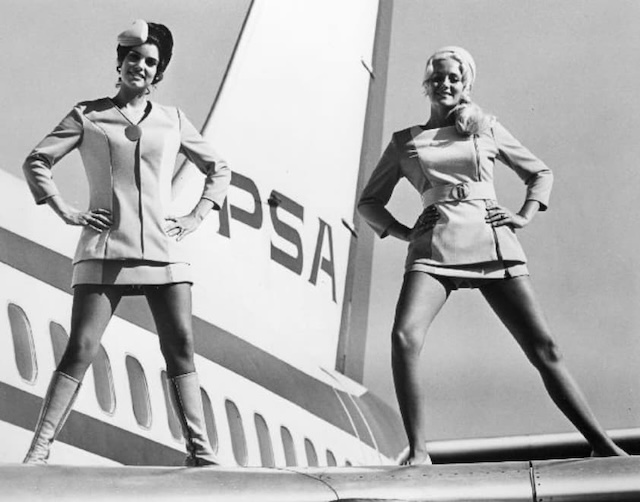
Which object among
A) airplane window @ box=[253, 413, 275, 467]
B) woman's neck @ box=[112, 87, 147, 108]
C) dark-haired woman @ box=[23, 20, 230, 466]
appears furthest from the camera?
airplane window @ box=[253, 413, 275, 467]

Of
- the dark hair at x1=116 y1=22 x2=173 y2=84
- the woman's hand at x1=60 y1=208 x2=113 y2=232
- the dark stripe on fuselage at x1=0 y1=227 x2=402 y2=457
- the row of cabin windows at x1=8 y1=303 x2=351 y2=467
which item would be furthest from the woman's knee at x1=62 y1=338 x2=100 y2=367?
the dark stripe on fuselage at x1=0 y1=227 x2=402 y2=457

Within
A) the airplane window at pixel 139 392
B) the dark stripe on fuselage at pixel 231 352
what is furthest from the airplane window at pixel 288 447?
the airplane window at pixel 139 392

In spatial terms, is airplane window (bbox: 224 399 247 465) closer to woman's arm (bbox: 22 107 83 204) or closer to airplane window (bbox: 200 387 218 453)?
airplane window (bbox: 200 387 218 453)

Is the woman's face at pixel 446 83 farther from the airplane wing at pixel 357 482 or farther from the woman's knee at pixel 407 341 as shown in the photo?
the airplane wing at pixel 357 482

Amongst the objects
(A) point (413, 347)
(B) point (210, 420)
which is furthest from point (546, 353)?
(B) point (210, 420)

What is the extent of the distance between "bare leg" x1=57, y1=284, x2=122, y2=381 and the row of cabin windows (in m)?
0.78

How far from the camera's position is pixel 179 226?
452 centimetres

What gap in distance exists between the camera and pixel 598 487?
339cm

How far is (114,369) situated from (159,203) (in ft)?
6.83

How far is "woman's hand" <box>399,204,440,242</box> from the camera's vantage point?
4457mm

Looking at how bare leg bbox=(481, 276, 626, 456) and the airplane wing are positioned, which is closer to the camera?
the airplane wing

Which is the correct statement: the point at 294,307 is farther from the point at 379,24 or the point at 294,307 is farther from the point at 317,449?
the point at 379,24

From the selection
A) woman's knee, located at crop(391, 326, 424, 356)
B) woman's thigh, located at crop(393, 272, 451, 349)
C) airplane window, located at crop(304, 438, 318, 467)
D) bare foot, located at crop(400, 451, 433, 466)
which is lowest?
airplane window, located at crop(304, 438, 318, 467)

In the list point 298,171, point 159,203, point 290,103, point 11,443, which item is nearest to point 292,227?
point 298,171
